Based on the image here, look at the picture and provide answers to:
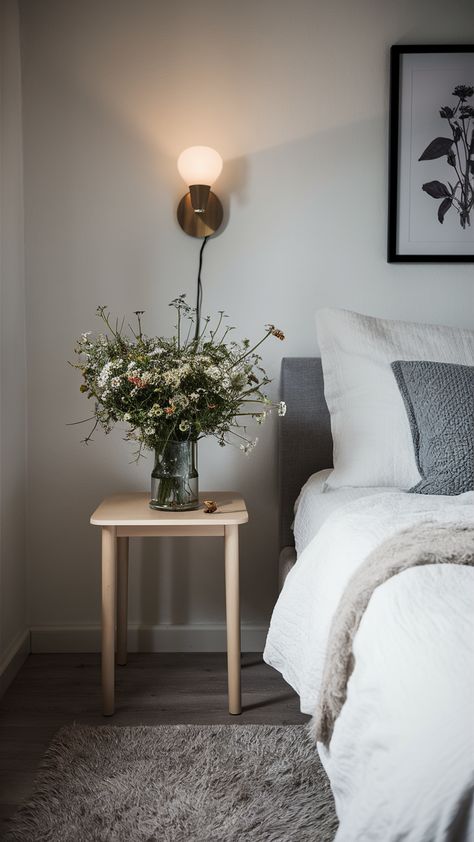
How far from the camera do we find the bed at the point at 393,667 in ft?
2.81

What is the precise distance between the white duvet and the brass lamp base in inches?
58.4

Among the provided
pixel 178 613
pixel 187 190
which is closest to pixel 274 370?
pixel 187 190

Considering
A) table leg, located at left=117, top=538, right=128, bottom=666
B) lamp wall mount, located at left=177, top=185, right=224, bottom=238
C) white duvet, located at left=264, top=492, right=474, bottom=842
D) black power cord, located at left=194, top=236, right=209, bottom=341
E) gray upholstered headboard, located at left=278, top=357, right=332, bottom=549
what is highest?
lamp wall mount, located at left=177, top=185, right=224, bottom=238

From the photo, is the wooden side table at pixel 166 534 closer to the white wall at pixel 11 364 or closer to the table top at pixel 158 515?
the table top at pixel 158 515

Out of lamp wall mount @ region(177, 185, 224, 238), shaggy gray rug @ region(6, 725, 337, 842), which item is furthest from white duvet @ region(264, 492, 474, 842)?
lamp wall mount @ region(177, 185, 224, 238)

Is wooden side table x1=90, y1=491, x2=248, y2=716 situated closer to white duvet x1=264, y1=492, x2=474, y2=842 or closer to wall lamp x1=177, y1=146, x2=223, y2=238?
white duvet x1=264, y1=492, x2=474, y2=842

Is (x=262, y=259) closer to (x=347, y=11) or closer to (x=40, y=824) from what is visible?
(x=347, y=11)

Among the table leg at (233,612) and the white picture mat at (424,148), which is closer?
the table leg at (233,612)

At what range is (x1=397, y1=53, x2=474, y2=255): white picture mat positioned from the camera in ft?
8.39

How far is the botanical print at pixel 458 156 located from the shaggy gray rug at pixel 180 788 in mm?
1815

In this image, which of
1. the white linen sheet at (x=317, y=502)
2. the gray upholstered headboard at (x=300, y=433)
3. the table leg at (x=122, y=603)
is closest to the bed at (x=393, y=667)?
the white linen sheet at (x=317, y=502)

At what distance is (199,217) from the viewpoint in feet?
8.35

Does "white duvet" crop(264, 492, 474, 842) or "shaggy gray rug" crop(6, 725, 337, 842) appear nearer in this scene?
"white duvet" crop(264, 492, 474, 842)

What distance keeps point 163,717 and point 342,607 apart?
1.03 m
